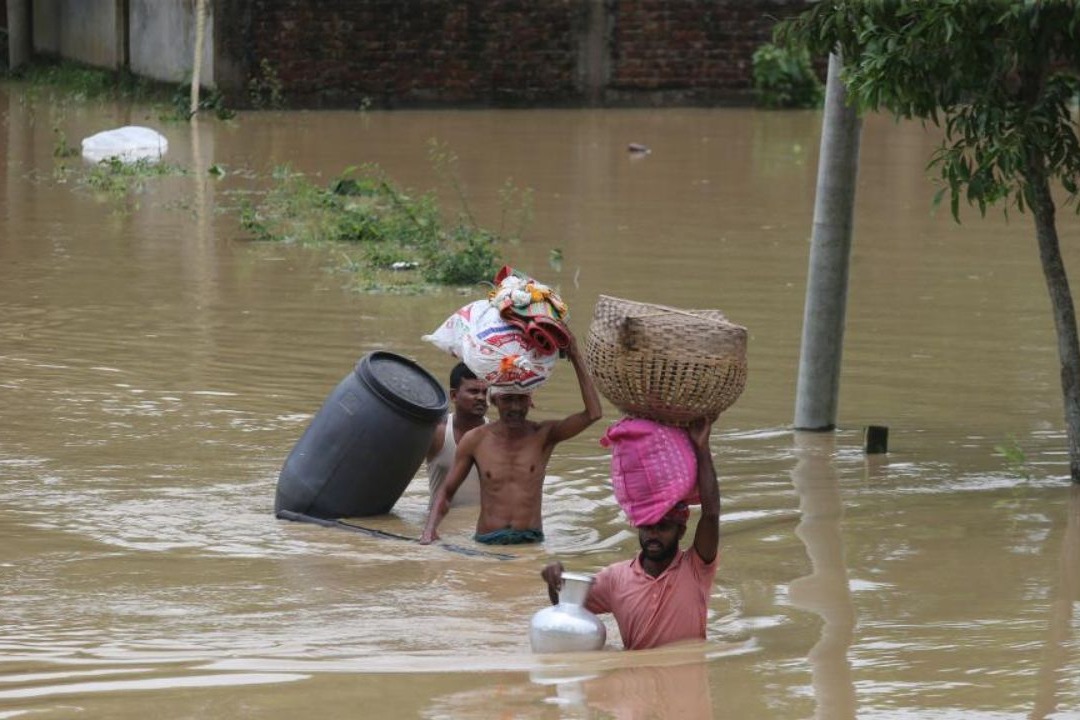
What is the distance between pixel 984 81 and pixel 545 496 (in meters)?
2.42

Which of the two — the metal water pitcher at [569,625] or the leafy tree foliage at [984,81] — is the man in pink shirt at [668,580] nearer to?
the metal water pitcher at [569,625]

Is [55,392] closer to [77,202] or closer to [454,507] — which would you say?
[454,507]

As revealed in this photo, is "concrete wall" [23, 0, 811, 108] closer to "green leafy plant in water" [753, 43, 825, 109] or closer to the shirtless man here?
"green leafy plant in water" [753, 43, 825, 109]

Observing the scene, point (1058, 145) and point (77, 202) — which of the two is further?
point (77, 202)

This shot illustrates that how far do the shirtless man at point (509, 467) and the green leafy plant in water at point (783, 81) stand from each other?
21.2 m

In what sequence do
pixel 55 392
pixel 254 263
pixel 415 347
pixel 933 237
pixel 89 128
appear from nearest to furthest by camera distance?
1. pixel 55 392
2. pixel 415 347
3. pixel 254 263
4. pixel 933 237
5. pixel 89 128

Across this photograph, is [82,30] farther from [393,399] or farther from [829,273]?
[393,399]

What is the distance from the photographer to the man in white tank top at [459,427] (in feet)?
23.5

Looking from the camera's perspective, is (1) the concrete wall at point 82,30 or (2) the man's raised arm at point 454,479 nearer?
(2) the man's raised arm at point 454,479

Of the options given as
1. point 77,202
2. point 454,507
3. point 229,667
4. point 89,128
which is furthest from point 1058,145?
point 89,128

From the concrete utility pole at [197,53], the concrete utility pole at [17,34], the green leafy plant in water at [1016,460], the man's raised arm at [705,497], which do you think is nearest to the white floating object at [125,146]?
the concrete utility pole at [197,53]

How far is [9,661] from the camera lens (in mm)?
4910

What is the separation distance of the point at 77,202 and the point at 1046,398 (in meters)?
9.05

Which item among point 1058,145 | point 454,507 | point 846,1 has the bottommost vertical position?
point 454,507
